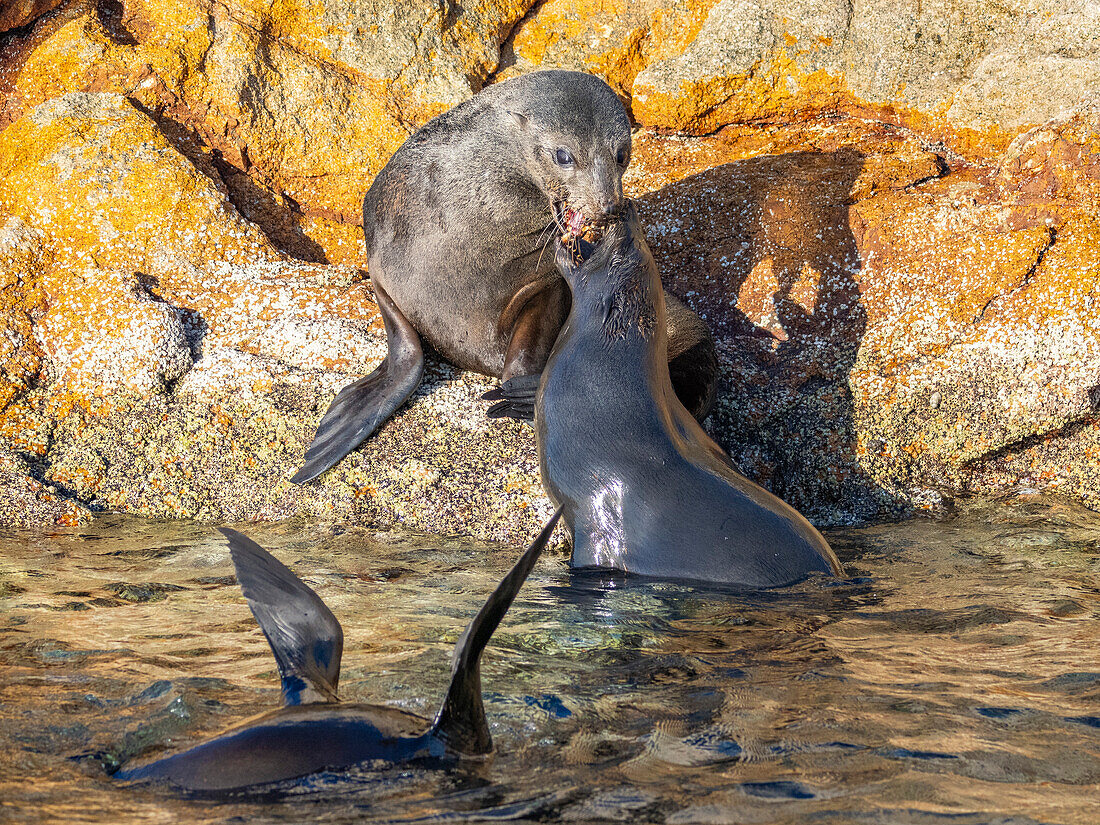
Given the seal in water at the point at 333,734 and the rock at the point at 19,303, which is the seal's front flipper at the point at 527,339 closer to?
the rock at the point at 19,303

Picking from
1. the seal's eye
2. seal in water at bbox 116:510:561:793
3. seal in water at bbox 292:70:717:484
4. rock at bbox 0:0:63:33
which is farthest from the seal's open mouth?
rock at bbox 0:0:63:33

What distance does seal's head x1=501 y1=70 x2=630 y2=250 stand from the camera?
175 inches

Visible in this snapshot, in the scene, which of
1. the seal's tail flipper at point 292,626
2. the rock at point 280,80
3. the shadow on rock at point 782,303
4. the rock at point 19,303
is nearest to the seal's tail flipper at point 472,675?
the seal's tail flipper at point 292,626

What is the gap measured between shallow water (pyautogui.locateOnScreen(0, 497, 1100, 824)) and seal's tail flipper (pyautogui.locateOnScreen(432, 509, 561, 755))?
8 centimetres

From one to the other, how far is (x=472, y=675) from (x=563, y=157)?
3107 mm

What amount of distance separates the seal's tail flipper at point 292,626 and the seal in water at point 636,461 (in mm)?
1421

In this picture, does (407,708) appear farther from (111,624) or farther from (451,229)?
(451,229)

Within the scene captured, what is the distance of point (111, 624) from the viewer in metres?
2.99

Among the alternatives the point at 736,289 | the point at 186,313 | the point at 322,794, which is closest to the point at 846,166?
the point at 736,289

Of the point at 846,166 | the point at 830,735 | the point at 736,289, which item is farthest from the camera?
the point at 846,166

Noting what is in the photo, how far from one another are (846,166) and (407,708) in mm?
4533

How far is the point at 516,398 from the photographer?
4.58 meters

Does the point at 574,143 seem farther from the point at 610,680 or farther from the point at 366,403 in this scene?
the point at 610,680

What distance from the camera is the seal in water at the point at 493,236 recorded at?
4.69 metres
